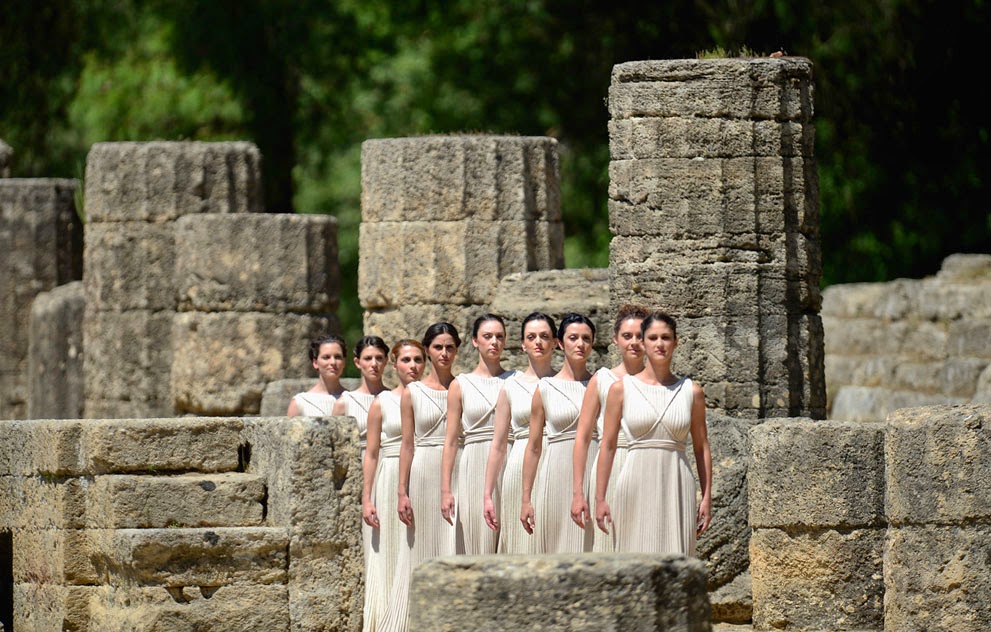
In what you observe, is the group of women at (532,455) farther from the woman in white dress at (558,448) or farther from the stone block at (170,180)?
the stone block at (170,180)

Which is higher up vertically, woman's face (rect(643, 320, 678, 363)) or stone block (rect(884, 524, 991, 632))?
woman's face (rect(643, 320, 678, 363))

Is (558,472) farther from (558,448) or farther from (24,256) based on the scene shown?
(24,256)

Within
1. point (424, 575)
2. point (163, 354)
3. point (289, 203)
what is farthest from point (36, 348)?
point (424, 575)

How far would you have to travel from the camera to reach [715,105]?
13.7 meters

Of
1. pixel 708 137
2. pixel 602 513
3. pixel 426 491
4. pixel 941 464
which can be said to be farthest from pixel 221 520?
pixel 708 137

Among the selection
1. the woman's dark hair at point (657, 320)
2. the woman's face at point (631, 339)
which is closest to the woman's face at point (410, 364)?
the woman's face at point (631, 339)

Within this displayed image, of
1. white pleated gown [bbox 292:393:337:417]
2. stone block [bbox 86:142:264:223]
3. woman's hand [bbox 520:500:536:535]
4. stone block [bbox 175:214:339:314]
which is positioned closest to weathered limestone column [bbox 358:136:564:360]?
stone block [bbox 175:214:339:314]

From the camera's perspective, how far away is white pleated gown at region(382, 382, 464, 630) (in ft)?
37.2

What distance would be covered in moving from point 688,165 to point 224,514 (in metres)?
4.13

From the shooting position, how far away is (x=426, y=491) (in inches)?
449

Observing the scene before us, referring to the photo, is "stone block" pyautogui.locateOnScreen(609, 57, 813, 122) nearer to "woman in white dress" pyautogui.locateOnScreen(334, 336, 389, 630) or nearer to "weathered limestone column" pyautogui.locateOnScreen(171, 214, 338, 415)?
"woman in white dress" pyautogui.locateOnScreen(334, 336, 389, 630)

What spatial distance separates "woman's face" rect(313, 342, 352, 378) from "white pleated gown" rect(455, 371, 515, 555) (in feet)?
4.42

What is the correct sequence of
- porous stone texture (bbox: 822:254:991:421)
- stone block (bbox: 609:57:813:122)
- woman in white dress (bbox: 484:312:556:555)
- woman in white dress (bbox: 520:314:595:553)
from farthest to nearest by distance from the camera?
porous stone texture (bbox: 822:254:991:421) < stone block (bbox: 609:57:813:122) < woman in white dress (bbox: 484:312:556:555) < woman in white dress (bbox: 520:314:595:553)

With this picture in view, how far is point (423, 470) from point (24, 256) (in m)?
10.7
